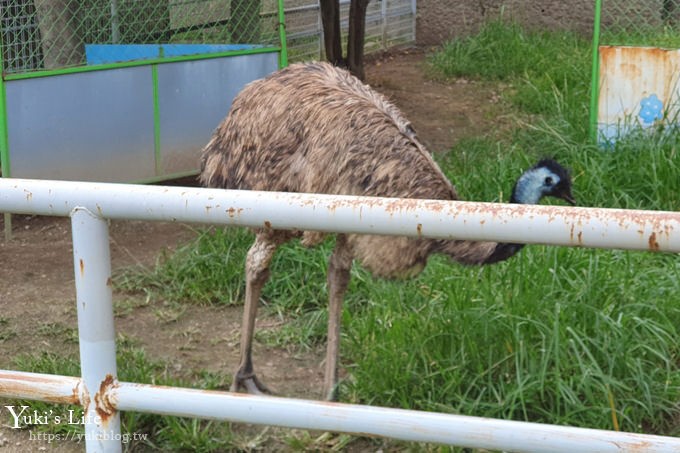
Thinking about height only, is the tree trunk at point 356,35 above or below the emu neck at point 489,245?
above

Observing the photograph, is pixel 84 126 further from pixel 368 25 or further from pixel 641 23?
pixel 368 25

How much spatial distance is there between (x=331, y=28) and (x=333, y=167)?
458cm

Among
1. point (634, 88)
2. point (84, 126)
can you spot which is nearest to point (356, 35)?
point (634, 88)

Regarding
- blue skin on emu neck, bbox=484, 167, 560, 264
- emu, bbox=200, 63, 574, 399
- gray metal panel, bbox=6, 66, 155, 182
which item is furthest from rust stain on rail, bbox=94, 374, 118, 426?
gray metal panel, bbox=6, 66, 155, 182

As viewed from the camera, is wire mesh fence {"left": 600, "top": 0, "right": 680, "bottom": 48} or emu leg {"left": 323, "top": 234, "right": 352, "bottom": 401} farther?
wire mesh fence {"left": 600, "top": 0, "right": 680, "bottom": 48}

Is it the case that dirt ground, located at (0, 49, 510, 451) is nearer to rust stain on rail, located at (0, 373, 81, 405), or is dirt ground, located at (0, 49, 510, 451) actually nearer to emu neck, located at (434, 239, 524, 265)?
emu neck, located at (434, 239, 524, 265)

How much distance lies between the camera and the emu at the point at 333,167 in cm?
385

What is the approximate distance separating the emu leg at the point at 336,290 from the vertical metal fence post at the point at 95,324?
1602 millimetres

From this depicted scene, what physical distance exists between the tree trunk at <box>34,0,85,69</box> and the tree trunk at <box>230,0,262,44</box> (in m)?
1.01

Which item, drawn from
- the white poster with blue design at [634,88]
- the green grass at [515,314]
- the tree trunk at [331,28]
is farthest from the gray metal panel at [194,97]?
the white poster with blue design at [634,88]

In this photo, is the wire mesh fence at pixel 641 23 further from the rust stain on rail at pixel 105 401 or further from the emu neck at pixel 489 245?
the rust stain on rail at pixel 105 401

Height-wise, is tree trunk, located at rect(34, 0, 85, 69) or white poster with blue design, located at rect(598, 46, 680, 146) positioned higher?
tree trunk, located at rect(34, 0, 85, 69)

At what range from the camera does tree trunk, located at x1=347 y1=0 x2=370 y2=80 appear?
846 cm

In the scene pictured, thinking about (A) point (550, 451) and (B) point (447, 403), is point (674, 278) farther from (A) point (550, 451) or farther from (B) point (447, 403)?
(A) point (550, 451)
